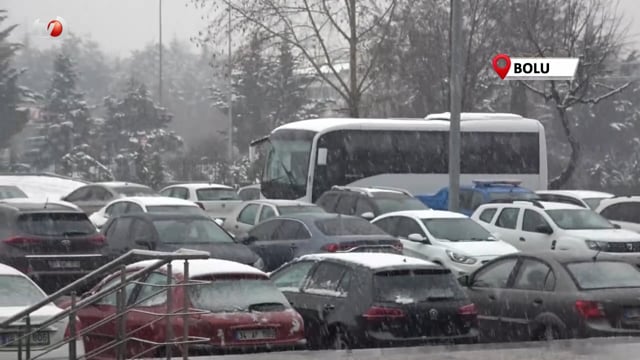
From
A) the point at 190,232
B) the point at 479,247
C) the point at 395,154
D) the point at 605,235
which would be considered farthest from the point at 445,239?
the point at 395,154

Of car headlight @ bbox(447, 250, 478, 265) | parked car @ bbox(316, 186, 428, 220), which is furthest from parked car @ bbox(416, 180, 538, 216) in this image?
car headlight @ bbox(447, 250, 478, 265)

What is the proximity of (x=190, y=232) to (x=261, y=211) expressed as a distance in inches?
225

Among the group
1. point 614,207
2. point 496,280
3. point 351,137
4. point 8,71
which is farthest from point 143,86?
point 496,280

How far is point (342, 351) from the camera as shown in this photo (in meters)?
12.1

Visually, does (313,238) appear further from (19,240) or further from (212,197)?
(212,197)

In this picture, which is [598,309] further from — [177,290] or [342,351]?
[177,290]

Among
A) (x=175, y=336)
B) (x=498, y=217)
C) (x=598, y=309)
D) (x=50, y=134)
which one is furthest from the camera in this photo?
(x=50, y=134)

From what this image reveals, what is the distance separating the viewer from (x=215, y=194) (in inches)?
1281

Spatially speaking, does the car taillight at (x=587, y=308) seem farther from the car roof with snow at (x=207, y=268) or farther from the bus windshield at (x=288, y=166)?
the bus windshield at (x=288, y=166)

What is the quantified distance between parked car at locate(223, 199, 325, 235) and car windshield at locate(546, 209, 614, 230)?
4577 millimetres

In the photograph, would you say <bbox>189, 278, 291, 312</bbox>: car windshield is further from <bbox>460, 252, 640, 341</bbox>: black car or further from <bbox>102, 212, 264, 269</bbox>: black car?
<bbox>102, 212, 264, 269</bbox>: black car

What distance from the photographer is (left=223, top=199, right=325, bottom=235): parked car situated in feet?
76.8

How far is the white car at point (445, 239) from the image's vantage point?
19484mm

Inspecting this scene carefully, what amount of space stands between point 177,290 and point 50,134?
62728 mm
